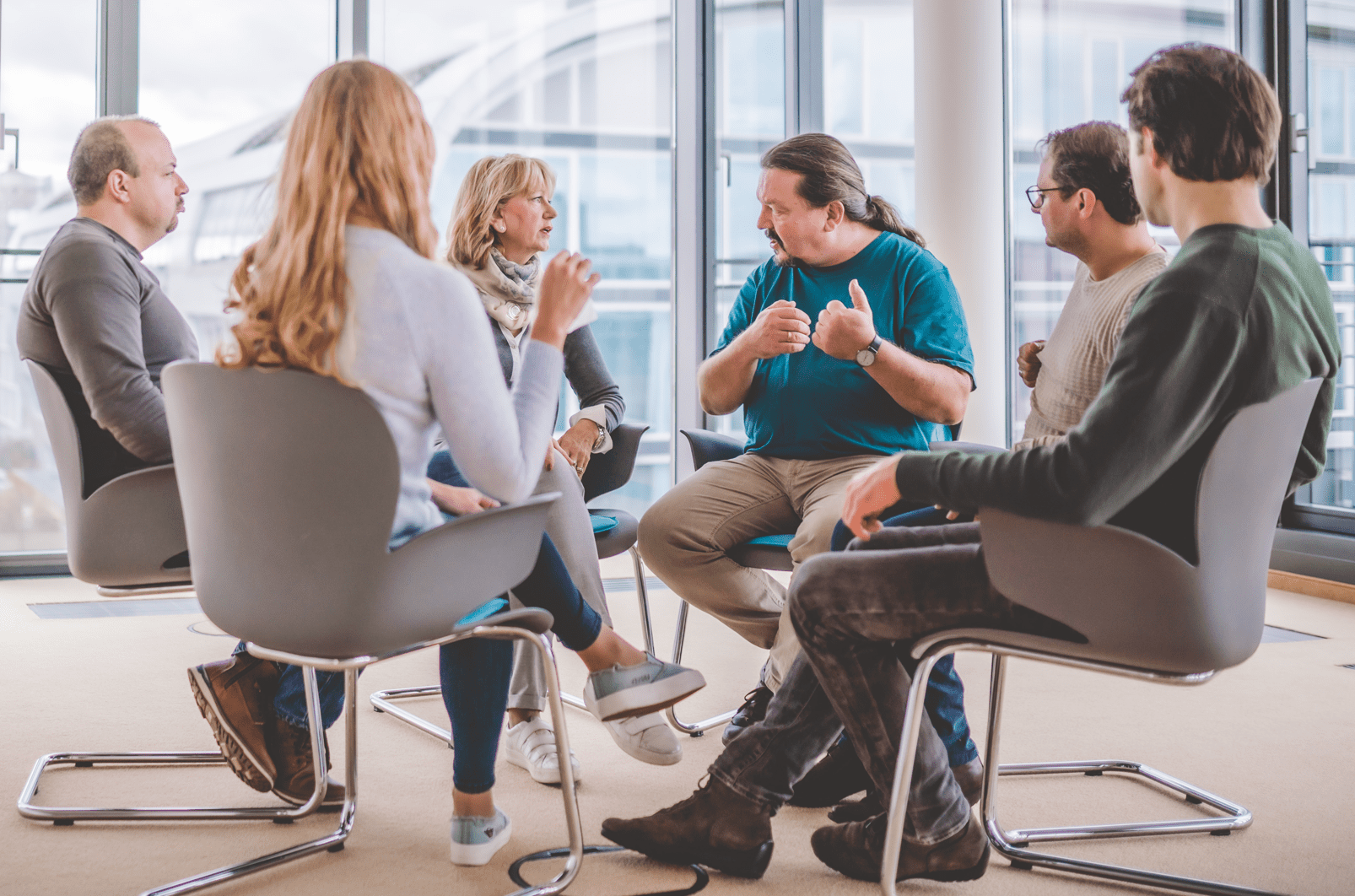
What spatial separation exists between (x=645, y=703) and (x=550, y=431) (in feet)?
1.46

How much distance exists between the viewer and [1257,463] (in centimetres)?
135

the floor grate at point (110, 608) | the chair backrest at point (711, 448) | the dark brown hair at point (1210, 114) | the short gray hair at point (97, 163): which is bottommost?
the floor grate at point (110, 608)

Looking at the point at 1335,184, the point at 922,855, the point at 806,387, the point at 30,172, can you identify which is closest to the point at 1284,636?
the point at 1335,184

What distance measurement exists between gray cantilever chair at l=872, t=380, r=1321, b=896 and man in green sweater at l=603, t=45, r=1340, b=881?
0.03 m

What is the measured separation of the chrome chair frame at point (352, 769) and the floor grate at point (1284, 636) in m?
2.51

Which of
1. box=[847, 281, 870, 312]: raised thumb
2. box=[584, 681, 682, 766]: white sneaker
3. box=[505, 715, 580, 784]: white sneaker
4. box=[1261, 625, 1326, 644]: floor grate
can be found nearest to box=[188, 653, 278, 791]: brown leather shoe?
box=[505, 715, 580, 784]: white sneaker

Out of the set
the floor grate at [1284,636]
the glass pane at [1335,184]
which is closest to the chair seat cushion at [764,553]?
the floor grate at [1284,636]

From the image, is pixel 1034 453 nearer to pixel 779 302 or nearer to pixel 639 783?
pixel 779 302

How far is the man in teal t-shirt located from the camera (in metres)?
2.28

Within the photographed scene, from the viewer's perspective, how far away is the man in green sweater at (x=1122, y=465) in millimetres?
1275

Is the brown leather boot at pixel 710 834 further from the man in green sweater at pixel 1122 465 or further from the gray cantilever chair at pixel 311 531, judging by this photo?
the gray cantilever chair at pixel 311 531

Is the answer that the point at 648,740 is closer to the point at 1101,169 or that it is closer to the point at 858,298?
the point at 858,298

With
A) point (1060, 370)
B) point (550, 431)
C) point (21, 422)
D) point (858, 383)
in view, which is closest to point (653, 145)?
point (21, 422)

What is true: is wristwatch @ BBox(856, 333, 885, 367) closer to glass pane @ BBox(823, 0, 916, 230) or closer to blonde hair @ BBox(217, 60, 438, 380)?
blonde hair @ BBox(217, 60, 438, 380)
